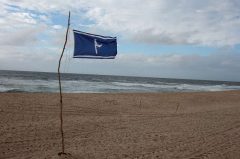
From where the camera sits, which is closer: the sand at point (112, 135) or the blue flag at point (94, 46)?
the blue flag at point (94, 46)

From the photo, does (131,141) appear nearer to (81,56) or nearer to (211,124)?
(81,56)

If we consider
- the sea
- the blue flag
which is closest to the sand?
the blue flag

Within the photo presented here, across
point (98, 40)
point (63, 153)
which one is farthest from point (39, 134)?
point (98, 40)

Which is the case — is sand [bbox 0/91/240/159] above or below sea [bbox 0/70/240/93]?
below

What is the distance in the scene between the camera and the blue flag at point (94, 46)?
7.01 meters

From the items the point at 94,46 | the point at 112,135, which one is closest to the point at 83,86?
the point at 112,135

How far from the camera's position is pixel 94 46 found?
7.13 meters

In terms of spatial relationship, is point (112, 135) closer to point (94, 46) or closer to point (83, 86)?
point (94, 46)

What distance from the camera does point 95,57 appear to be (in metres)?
7.19

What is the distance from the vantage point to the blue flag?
7.01 m

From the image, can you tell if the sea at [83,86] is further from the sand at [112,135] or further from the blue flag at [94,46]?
the blue flag at [94,46]

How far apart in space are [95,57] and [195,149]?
372 centimetres

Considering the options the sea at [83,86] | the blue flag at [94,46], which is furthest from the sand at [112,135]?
the sea at [83,86]

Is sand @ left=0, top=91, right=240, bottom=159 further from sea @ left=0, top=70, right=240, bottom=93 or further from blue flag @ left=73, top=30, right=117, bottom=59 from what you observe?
sea @ left=0, top=70, right=240, bottom=93
